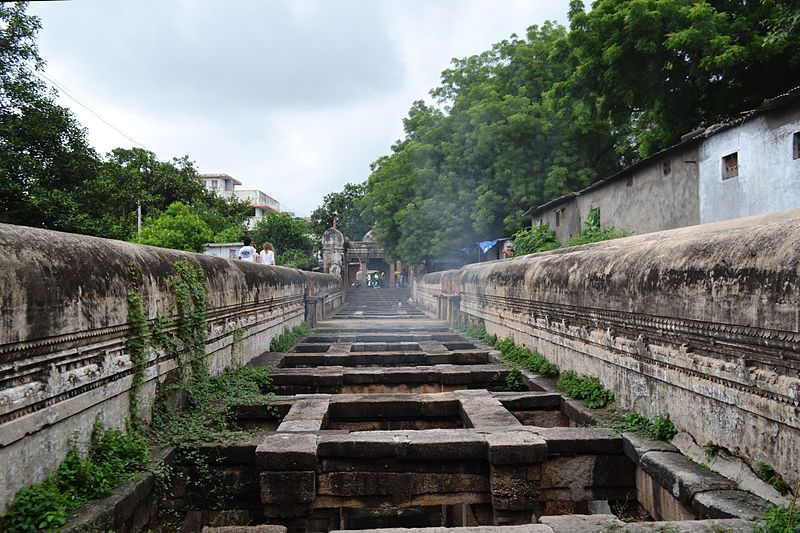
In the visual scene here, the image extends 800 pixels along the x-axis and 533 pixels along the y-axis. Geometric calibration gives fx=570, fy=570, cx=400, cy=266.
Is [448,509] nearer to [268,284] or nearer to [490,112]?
[268,284]

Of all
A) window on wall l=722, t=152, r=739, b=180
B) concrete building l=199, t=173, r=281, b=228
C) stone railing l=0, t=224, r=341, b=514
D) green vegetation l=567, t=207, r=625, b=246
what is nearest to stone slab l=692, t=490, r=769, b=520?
stone railing l=0, t=224, r=341, b=514

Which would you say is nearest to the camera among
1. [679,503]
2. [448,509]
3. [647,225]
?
[679,503]

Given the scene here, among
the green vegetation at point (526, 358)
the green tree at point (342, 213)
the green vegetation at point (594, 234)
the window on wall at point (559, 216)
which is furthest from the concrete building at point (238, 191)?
the green vegetation at point (526, 358)

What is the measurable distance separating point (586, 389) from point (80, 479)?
3511 millimetres

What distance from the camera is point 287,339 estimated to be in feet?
27.7

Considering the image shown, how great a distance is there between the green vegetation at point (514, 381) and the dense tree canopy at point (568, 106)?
819 centimetres

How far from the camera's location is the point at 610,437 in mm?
3561

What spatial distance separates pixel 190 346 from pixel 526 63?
64.3ft

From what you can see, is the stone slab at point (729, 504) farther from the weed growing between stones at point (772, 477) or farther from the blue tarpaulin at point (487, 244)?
the blue tarpaulin at point (487, 244)

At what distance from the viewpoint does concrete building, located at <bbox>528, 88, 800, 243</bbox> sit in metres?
10.2

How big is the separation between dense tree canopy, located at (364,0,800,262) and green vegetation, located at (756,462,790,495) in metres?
9.77

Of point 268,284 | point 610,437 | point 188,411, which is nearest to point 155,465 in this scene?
point 188,411

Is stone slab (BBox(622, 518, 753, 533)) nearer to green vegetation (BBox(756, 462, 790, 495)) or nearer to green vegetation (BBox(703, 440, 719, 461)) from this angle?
green vegetation (BBox(756, 462, 790, 495))

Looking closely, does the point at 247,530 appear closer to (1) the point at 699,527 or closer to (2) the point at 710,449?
(1) the point at 699,527
